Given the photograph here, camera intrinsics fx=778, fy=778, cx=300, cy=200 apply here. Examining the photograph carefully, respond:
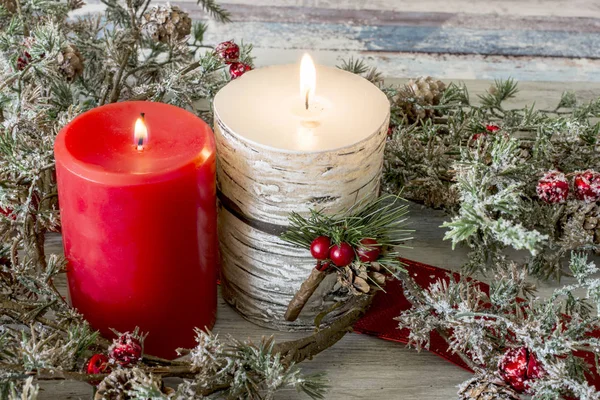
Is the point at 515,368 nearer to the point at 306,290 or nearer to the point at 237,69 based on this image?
the point at 306,290

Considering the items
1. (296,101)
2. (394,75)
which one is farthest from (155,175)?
(394,75)

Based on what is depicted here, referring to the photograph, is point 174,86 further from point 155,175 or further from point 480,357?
point 480,357

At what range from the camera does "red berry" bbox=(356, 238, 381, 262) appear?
0.60 meters

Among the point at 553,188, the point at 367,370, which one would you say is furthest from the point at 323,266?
the point at 553,188

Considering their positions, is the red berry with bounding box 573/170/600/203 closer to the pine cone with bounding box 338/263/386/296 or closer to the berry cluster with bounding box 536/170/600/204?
the berry cluster with bounding box 536/170/600/204

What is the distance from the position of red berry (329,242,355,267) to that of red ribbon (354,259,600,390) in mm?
91

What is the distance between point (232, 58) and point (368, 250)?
0.30m

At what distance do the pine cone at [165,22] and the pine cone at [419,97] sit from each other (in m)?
0.27

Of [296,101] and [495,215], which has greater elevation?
[296,101]

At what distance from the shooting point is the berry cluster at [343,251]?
596 millimetres

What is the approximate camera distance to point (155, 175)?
59 cm

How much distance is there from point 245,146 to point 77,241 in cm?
16

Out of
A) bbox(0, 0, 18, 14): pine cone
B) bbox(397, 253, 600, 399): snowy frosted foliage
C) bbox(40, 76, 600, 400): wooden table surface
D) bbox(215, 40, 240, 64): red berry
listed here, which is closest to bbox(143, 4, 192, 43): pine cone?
bbox(215, 40, 240, 64): red berry

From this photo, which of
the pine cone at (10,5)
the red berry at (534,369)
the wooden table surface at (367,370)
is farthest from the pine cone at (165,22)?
the red berry at (534,369)
